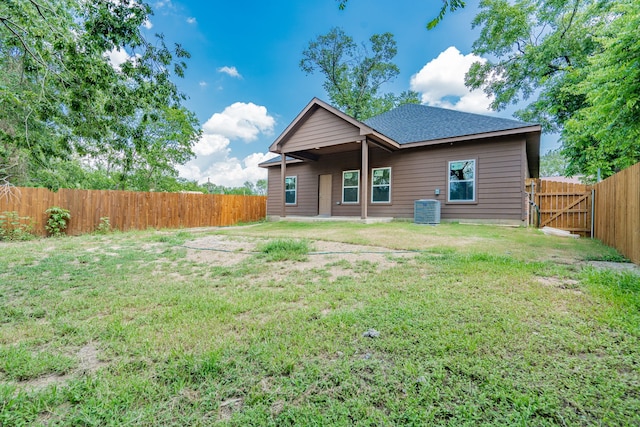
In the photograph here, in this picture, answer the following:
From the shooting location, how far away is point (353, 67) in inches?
834

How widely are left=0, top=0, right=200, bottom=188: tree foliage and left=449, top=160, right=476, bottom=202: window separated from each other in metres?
8.46

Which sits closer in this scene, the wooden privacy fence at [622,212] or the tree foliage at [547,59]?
the wooden privacy fence at [622,212]

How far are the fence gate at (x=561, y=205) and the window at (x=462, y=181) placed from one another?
61.4 inches

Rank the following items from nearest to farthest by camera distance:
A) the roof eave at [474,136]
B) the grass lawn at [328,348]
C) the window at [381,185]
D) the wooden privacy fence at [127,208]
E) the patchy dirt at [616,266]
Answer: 1. the grass lawn at [328,348]
2. the patchy dirt at [616,266]
3. the wooden privacy fence at [127,208]
4. the roof eave at [474,136]
5. the window at [381,185]

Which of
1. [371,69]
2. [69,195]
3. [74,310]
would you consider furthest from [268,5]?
[371,69]

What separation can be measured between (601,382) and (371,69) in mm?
22793

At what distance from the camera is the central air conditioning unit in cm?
906

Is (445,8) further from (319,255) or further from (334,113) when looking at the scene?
(334,113)

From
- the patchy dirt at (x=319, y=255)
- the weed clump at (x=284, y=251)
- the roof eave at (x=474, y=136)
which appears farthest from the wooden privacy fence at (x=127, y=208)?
the roof eave at (x=474, y=136)

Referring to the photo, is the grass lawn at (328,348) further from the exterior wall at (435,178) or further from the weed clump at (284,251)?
the exterior wall at (435,178)

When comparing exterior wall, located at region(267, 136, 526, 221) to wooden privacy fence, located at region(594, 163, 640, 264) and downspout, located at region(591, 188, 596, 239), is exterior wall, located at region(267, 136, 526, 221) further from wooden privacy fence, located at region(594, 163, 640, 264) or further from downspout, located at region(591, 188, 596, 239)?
wooden privacy fence, located at region(594, 163, 640, 264)

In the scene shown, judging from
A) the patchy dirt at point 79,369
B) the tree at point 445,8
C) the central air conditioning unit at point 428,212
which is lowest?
the patchy dirt at point 79,369

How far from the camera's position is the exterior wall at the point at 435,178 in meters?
Result: 8.65

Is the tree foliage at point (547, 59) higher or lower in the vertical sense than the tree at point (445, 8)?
higher
